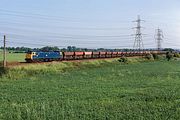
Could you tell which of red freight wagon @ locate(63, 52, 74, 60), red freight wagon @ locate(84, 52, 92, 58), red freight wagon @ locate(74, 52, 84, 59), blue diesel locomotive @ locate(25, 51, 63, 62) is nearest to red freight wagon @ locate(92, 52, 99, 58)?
red freight wagon @ locate(84, 52, 92, 58)

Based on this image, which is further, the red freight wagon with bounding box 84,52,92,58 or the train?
the red freight wagon with bounding box 84,52,92,58

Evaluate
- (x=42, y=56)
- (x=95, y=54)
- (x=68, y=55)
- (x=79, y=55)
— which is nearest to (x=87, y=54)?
(x=79, y=55)

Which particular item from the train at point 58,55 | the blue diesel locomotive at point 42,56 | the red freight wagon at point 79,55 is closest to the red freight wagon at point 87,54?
the train at point 58,55

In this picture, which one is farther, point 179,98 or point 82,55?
point 82,55

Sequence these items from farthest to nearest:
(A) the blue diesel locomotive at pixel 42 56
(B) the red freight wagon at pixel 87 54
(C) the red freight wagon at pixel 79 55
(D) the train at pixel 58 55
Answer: (B) the red freight wagon at pixel 87 54, (C) the red freight wagon at pixel 79 55, (D) the train at pixel 58 55, (A) the blue diesel locomotive at pixel 42 56

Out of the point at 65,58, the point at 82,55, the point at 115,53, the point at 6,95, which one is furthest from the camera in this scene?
the point at 115,53

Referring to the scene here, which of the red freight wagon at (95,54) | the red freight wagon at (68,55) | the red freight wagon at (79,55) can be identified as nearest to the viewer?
the red freight wagon at (68,55)

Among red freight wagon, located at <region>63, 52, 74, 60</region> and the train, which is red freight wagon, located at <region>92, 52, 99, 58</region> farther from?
red freight wagon, located at <region>63, 52, 74, 60</region>

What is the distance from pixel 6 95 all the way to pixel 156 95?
7499mm

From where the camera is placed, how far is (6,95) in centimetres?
1950

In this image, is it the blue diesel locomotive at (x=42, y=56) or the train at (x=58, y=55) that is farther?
the train at (x=58, y=55)

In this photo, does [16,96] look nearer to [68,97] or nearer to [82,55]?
[68,97]

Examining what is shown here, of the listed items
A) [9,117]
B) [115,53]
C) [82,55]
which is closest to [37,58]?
[82,55]

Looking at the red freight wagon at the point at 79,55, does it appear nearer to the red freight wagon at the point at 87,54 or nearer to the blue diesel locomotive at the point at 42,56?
the red freight wagon at the point at 87,54
